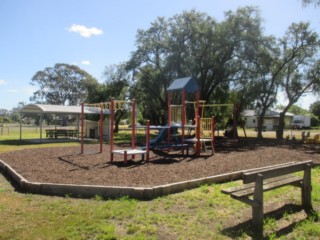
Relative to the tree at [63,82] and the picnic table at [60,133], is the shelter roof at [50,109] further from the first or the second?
the tree at [63,82]

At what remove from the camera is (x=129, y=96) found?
112ft

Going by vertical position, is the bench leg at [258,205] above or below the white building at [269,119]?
Answer: below

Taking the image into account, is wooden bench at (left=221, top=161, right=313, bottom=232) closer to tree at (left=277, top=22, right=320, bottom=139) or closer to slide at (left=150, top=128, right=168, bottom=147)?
slide at (left=150, top=128, right=168, bottom=147)

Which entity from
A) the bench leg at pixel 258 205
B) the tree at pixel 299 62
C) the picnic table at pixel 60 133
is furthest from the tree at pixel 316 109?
the bench leg at pixel 258 205

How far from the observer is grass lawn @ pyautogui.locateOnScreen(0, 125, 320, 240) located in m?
4.29

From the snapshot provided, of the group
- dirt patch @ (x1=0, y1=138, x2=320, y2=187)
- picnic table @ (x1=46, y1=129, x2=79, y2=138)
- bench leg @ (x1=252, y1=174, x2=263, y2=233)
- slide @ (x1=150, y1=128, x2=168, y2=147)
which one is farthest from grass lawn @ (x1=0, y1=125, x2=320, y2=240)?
picnic table @ (x1=46, y1=129, x2=79, y2=138)

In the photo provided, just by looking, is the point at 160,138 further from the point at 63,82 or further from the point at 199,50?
the point at 63,82

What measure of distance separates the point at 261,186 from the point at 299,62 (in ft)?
78.9

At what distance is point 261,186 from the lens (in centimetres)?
Result: 453

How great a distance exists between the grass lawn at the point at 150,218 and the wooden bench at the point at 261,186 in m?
0.21

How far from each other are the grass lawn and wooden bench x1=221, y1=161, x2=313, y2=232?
8.1 inches

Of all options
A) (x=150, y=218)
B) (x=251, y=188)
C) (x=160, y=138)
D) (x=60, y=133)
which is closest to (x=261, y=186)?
(x=251, y=188)

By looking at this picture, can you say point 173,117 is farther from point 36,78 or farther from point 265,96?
point 36,78

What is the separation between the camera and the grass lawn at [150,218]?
4285 mm
